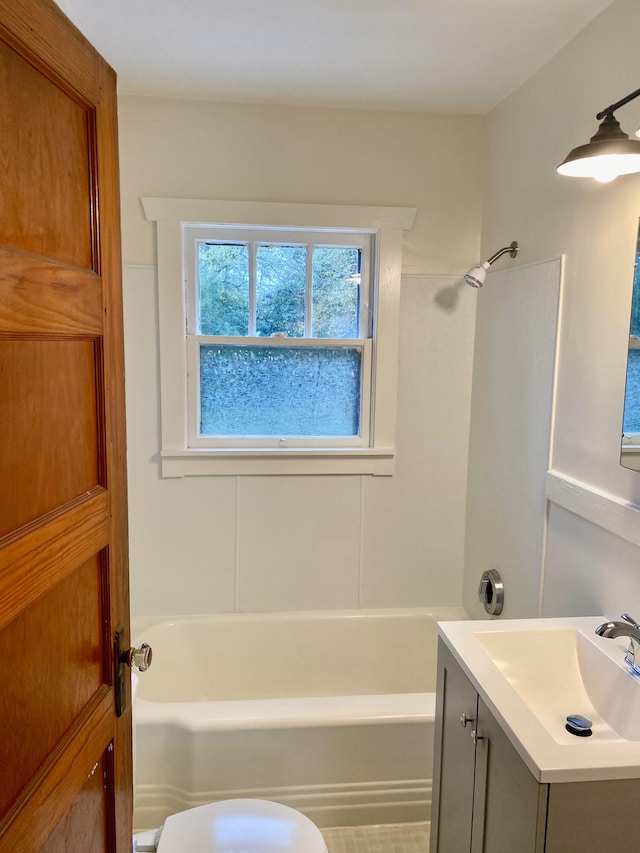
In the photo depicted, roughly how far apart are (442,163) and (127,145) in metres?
1.25

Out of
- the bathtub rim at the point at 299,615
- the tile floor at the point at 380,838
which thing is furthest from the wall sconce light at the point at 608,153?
the tile floor at the point at 380,838

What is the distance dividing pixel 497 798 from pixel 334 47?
211cm

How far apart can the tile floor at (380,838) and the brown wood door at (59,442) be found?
1.07 metres

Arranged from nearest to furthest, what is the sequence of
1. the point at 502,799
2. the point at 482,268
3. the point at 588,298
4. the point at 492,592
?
the point at 502,799 → the point at 588,298 → the point at 482,268 → the point at 492,592

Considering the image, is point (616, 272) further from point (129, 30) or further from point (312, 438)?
point (129, 30)

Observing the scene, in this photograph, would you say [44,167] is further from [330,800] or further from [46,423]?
[330,800]

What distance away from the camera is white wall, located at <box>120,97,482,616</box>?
2.40m

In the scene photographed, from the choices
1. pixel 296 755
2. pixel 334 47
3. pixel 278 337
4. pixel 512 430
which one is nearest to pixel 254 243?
pixel 278 337

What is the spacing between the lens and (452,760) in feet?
5.05

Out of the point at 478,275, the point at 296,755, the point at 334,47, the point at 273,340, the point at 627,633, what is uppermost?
the point at 334,47

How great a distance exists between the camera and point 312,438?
2.61 meters

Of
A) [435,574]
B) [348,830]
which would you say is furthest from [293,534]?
[348,830]

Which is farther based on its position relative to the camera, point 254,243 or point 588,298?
point 254,243

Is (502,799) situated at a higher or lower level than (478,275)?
lower
